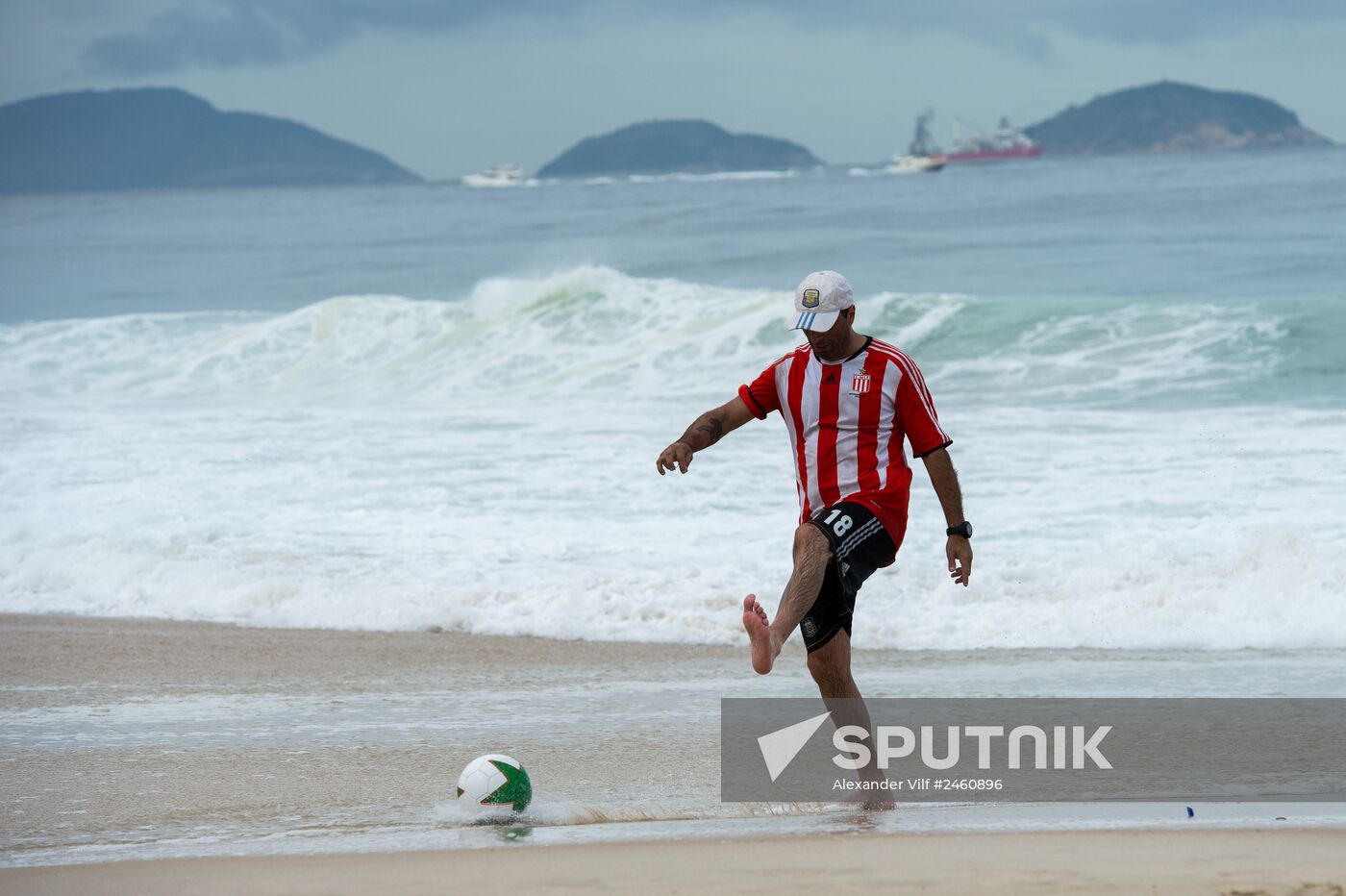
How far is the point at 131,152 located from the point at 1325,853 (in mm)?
171781

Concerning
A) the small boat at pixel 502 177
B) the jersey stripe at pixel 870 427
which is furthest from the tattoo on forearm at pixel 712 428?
the small boat at pixel 502 177

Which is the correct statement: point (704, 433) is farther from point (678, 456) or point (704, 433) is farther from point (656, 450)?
point (656, 450)

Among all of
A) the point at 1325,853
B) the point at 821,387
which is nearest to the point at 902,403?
the point at 821,387

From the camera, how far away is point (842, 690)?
4.71 metres

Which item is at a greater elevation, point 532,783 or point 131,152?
point 131,152

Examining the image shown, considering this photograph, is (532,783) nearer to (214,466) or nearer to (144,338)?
(214,466)

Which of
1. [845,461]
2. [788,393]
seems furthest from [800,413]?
[845,461]

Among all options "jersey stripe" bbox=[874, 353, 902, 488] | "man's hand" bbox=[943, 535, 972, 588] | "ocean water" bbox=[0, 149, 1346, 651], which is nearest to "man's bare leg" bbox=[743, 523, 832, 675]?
"jersey stripe" bbox=[874, 353, 902, 488]

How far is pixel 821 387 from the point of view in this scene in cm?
463

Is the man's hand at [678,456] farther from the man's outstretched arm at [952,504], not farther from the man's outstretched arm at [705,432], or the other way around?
the man's outstretched arm at [952,504]

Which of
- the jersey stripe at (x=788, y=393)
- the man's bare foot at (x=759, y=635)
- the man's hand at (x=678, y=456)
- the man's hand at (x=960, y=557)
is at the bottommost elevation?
the man's bare foot at (x=759, y=635)

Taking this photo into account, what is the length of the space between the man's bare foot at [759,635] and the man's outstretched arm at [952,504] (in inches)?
25.0

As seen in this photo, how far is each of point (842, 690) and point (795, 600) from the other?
1.35ft

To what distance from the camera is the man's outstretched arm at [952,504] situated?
4.56m
